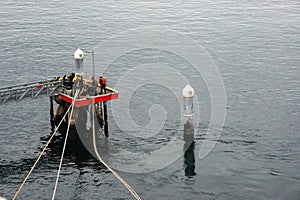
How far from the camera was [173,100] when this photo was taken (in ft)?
213

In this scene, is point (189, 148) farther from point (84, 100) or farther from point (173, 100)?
point (173, 100)

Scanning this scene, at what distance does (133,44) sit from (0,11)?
40345 mm

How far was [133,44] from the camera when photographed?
89125 mm

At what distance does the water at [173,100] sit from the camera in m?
44.8

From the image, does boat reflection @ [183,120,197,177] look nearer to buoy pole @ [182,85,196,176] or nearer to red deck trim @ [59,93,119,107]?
buoy pole @ [182,85,196,176]

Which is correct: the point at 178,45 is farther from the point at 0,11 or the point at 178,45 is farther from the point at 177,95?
the point at 0,11

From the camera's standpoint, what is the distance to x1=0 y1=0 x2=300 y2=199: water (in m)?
44.8

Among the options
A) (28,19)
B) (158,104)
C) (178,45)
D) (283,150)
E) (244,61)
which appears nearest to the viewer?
(283,150)

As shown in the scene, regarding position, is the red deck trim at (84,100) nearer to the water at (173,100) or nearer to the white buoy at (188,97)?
the water at (173,100)

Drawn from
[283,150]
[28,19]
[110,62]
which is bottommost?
[283,150]

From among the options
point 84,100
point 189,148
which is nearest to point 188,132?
point 189,148

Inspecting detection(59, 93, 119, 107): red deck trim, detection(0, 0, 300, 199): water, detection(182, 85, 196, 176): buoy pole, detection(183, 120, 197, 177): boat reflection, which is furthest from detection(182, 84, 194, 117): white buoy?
detection(59, 93, 119, 107): red deck trim

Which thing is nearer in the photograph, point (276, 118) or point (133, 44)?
point (276, 118)

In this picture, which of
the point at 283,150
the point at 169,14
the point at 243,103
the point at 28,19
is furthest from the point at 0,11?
the point at 283,150
